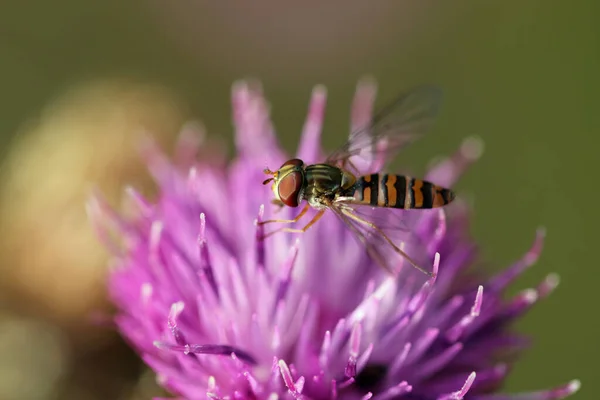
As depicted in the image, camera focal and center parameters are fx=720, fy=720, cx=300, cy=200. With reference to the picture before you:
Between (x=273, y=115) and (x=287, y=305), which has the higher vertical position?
(x=273, y=115)

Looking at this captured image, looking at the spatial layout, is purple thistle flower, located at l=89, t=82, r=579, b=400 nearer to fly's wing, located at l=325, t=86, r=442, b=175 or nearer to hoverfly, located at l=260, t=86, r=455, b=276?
hoverfly, located at l=260, t=86, r=455, b=276

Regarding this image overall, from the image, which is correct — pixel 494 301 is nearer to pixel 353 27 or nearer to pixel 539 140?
pixel 539 140

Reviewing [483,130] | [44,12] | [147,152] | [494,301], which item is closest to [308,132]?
[147,152]

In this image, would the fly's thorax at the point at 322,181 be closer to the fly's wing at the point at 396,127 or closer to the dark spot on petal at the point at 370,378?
the fly's wing at the point at 396,127

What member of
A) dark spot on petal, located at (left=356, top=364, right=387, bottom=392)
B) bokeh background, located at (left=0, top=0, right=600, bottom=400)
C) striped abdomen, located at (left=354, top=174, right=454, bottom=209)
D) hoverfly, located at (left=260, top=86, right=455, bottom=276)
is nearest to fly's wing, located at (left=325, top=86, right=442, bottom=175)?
hoverfly, located at (left=260, top=86, right=455, bottom=276)

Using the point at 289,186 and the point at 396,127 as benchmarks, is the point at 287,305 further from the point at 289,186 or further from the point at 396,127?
the point at 396,127

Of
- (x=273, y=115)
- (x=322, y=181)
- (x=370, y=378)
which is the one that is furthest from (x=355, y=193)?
(x=273, y=115)
